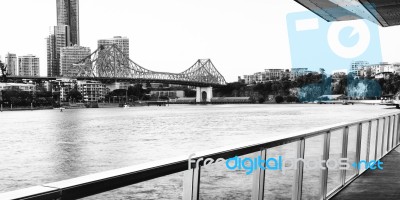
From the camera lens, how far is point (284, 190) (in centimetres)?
397

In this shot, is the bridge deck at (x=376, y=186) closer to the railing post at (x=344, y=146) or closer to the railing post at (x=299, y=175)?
the railing post at (x=344, y=146)

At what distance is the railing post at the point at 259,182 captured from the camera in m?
3.28

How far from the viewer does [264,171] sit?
3.39 meters

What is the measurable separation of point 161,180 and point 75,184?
58 cm

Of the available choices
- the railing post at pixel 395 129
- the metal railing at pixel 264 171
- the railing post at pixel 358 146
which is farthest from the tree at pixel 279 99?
the railing post at pixel 358 146

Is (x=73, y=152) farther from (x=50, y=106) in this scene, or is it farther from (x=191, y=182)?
(x=50, y=106)

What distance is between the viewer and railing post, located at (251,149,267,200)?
3275mm

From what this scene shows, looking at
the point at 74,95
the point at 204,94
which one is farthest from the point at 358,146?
the point at 74,95

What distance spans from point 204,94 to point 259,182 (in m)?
140

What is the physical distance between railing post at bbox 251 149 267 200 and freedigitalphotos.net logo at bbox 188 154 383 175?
0.02 m

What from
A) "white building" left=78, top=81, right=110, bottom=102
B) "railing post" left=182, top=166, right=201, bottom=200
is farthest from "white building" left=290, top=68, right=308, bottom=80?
"railing post" left=182, top=166, right=201, bottom=200

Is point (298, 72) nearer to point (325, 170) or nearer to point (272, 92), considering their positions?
point (272, 92)

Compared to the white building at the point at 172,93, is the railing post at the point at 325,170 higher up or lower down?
lower down

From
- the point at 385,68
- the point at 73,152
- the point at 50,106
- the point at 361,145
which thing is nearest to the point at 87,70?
the point at 50,106
